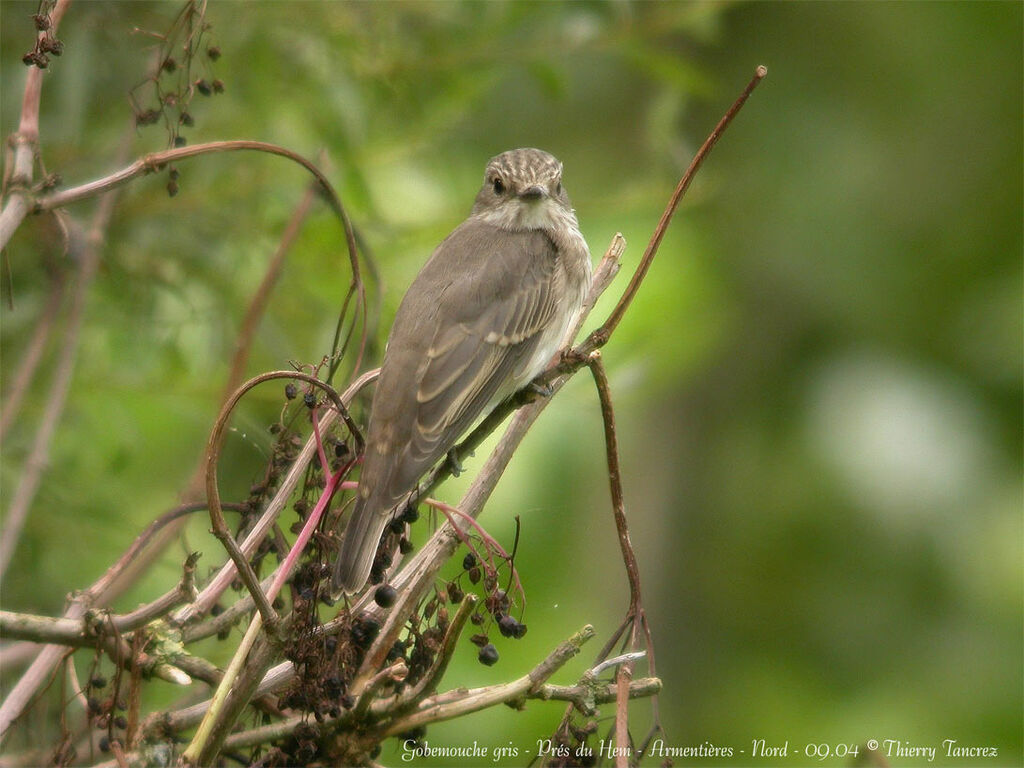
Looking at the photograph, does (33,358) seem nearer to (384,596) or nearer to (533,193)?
(384,596)

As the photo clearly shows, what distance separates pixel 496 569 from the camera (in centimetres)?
268

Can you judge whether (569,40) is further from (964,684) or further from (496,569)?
(964,684)

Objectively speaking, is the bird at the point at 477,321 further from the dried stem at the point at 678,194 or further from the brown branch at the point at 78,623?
the dried stem at the point at 678,194

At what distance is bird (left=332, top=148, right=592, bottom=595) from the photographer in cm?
370

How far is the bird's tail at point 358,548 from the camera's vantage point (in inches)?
105

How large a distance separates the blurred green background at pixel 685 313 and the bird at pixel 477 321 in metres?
0.15

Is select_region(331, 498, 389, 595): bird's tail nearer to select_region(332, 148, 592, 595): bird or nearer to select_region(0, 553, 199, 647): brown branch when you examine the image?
select_region(332, 148, 592, 595): bird

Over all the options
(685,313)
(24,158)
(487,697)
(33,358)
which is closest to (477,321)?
(33,358)

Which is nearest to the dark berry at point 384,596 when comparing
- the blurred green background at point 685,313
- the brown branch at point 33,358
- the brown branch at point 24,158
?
the blurred green background at point 685,313

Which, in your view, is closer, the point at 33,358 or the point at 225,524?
the point at 225,524

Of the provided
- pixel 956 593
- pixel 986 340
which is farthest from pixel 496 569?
pixel 986 340

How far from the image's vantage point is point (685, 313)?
241 inches

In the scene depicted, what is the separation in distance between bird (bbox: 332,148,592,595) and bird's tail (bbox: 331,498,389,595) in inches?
1.7

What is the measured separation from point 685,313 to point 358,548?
140 inches
